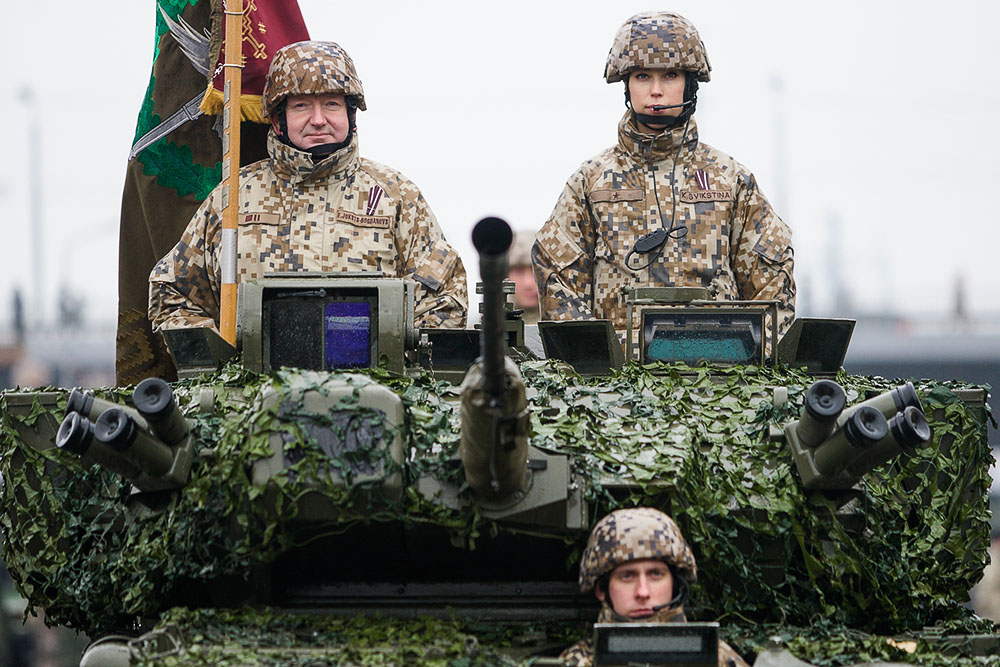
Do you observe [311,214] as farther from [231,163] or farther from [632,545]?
[632,545]

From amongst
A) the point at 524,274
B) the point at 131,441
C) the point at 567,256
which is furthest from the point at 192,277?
the point at 524,274

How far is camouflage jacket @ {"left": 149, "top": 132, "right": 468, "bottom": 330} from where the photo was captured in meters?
11.1

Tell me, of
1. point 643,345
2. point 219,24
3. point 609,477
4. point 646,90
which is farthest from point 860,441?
point 219,24

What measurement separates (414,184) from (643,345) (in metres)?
2.54

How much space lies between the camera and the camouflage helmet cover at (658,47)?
37.1 feet

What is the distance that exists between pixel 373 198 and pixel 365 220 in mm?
173

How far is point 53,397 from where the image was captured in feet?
30.2

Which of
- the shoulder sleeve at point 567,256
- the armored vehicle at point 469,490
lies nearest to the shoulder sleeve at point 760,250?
the shoulder sleeve at point 567,256

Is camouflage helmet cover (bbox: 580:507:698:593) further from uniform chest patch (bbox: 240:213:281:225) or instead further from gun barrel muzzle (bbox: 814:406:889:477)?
uniform chest patch (bbox: 240:213:281:225)

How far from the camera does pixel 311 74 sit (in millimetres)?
11125

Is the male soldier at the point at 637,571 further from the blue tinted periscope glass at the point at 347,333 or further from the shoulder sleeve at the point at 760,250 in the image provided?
the shoulder sleeve at the point at 760,250

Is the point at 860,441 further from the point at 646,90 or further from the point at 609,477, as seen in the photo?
the point at 646,90

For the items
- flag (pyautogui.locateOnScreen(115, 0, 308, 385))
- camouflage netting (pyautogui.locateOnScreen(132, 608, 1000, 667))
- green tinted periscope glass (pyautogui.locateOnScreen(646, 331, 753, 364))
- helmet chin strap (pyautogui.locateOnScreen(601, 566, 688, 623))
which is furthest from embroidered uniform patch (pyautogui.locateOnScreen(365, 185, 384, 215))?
helmet chin strap (pyautogui.locateOnScreen(601, 566, 688, 623))

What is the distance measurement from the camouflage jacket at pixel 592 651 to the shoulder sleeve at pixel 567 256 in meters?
3.54
